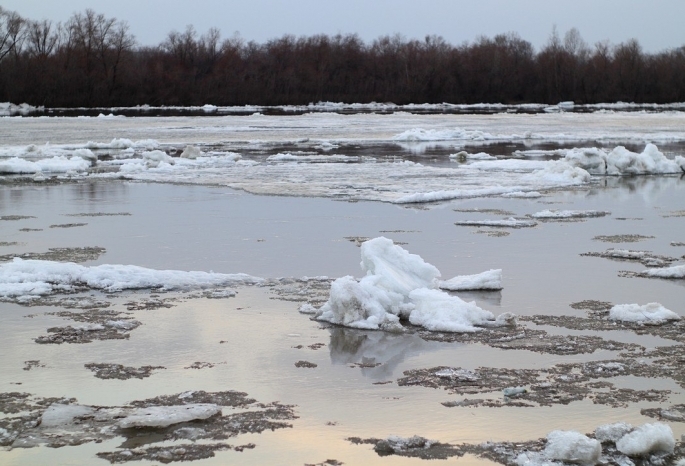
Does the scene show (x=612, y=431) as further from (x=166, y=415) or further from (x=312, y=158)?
(x=312, y=158)

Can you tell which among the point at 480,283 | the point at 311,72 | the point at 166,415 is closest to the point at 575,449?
the point at 166,415

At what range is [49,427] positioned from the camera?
14.1 feet

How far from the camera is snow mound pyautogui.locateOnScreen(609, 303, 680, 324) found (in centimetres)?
626

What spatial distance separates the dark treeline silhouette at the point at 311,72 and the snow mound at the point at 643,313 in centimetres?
7651

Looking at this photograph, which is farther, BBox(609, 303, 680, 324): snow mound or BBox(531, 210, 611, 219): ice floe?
BBox(531, 210, 611, 219): ice floe

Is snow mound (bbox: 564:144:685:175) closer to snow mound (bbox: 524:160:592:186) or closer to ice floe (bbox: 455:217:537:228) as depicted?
snow mound (bbox: 524:160:592:186)

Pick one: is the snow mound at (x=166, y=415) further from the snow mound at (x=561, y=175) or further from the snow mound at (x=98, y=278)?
the snow mound at (x=561, y=175)

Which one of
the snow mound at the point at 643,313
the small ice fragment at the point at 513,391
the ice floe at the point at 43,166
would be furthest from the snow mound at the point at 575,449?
the ice floe at the point at 43,166

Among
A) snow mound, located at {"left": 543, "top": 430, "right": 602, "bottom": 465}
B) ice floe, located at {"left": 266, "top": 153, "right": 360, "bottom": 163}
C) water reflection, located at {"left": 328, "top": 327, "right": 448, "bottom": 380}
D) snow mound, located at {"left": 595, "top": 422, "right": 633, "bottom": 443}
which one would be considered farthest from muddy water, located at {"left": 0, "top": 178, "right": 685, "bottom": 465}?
ice floe, located at {"left": 266, "top": 153, "right": 360, "bottom": 163}

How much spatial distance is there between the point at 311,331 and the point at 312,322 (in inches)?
9.6

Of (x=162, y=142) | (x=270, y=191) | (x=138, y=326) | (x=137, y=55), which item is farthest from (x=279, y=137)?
(x=137, y=55)

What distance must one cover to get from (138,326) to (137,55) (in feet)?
358

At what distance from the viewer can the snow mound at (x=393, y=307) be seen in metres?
6.21

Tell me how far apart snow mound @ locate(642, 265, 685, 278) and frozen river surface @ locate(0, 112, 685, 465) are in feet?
0.13
